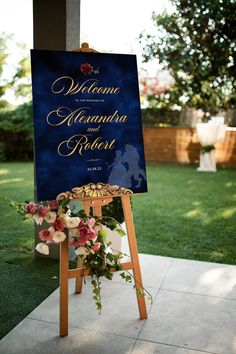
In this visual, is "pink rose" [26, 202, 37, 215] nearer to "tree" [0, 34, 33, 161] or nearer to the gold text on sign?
the gold text on sign

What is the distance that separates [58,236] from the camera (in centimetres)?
165

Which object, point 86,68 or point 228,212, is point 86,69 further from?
point 228,212

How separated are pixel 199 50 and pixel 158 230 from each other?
197 inches

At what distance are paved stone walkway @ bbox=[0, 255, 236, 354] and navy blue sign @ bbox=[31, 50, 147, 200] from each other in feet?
2.25

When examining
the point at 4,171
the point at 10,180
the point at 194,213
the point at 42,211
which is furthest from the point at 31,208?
the point at 4,171

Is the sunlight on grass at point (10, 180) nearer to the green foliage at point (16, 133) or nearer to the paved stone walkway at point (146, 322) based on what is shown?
the green foliage at point (16, 133)

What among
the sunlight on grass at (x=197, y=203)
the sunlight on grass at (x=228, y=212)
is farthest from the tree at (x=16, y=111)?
the sunlight on grass at (x=228, y=212)

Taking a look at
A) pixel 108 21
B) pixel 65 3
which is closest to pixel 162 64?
pixel 108 21

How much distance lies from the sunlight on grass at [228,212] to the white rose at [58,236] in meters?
2.60

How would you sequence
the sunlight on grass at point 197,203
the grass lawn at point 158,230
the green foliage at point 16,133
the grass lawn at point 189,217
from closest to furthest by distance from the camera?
the grass lawn at point 158,230 < the grass lawn at point 189,217 < the sunlight on grass at point 197,203 < the green foliage at point 16,133

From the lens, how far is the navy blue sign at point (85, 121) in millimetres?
1705

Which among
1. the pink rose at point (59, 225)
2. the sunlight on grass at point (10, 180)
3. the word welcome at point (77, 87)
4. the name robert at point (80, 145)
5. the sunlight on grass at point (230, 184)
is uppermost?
the word welcome at point (77, 87)

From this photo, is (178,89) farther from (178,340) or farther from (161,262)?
(178,340)

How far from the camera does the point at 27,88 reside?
838cm
